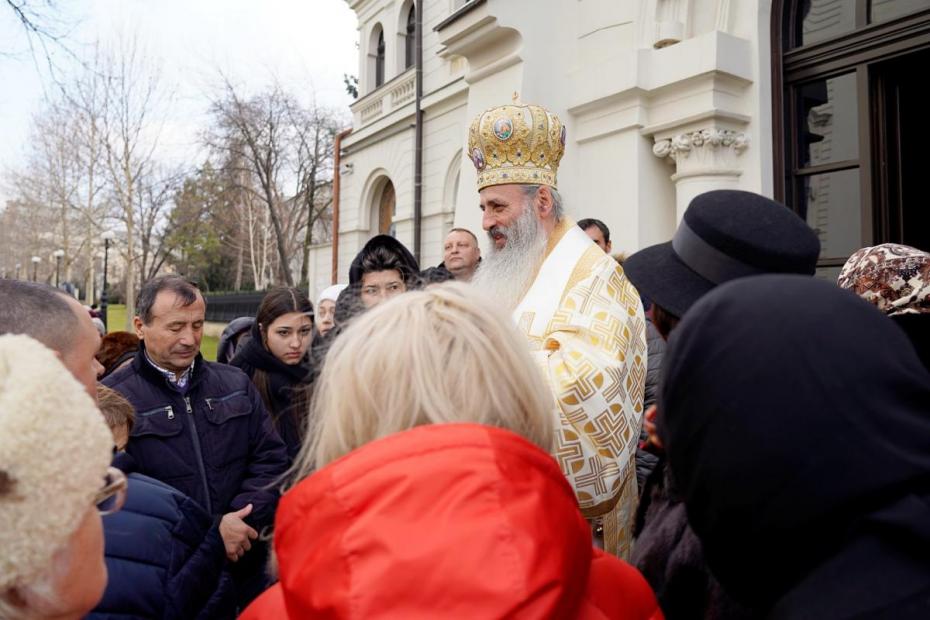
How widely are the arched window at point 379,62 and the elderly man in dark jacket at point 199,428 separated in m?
12.9

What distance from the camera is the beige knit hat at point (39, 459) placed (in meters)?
0.84

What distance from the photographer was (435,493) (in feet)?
3.24

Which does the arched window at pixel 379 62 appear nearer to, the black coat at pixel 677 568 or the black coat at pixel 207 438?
the black coat at pixel 207 438

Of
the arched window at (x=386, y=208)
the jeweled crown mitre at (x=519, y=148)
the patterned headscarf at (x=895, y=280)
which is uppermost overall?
the arched window at (x=386, y=208)

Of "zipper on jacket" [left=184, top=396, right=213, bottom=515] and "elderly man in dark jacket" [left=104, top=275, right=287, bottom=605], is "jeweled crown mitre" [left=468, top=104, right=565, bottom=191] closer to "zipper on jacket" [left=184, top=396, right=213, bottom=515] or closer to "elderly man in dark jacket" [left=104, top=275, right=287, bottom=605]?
"elderly man in dark jacket" [left=104, top=275, right=287, bottom=605]

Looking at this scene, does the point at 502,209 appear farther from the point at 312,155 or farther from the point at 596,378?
the point at 312,155

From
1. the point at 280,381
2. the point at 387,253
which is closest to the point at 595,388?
the point at 387,253

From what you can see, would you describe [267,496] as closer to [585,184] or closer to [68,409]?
[68,409]

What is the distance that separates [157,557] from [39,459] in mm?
963

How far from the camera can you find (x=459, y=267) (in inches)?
194

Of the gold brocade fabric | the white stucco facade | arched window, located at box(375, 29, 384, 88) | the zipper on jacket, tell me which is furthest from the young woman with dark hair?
arched window, located at box(375, 29, 384, 88)

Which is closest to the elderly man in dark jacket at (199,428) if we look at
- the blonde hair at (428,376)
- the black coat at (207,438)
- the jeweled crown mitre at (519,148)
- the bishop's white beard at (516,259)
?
the black coat at (207,438)

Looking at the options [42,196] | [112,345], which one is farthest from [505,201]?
[42,196]

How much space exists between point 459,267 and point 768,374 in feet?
13.4
